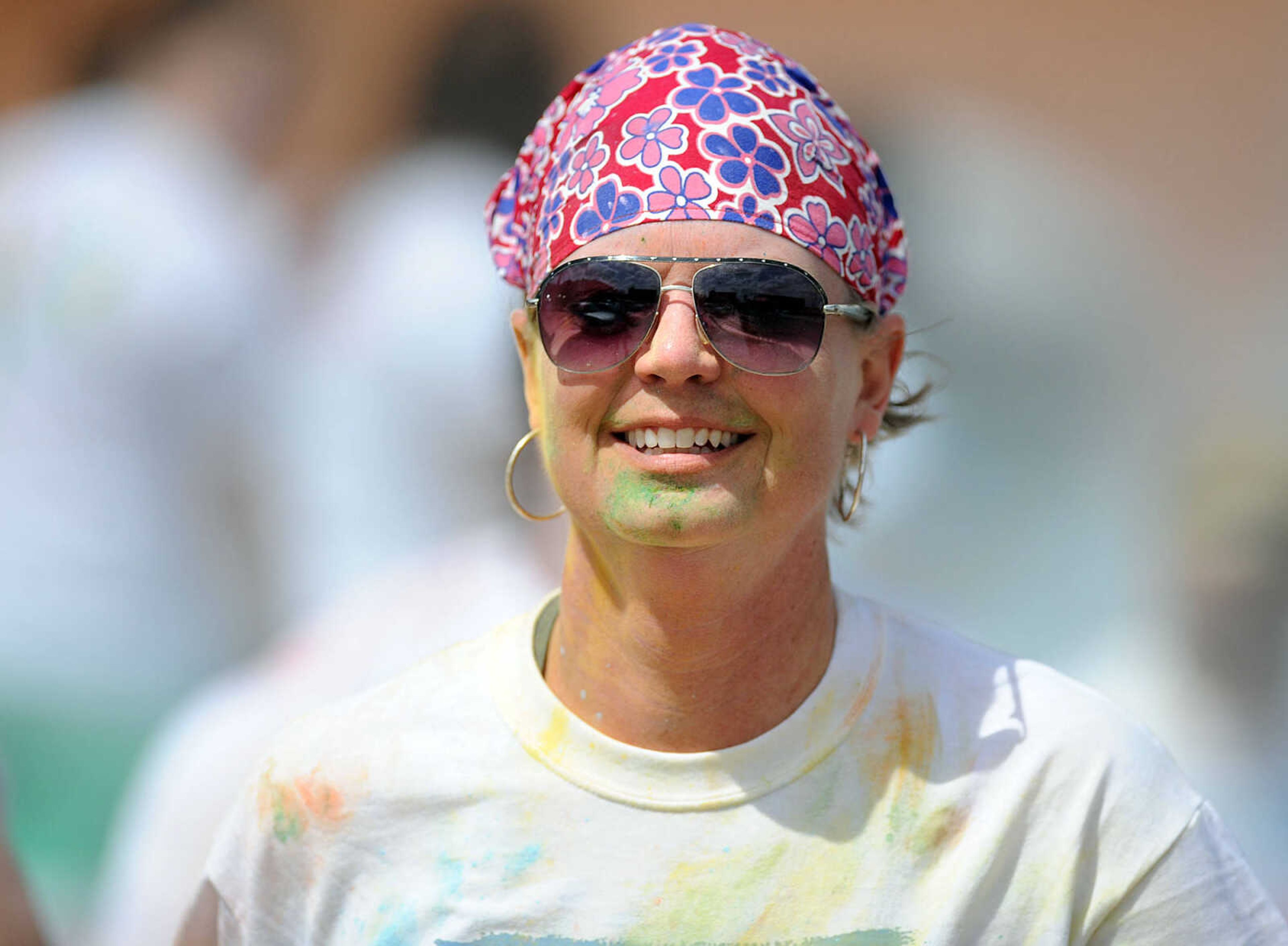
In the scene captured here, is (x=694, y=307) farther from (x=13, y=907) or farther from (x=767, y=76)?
(x=13, y=907)

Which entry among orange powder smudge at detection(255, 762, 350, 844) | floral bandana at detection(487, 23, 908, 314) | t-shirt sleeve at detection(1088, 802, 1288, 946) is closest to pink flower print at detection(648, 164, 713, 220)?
floral bandana at detection(487, 23, 908, 314)

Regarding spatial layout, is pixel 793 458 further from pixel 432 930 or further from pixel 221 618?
pixel 221 618

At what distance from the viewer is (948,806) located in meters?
1.77

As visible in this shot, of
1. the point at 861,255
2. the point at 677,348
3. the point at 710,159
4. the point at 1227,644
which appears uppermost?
the point at 710,159

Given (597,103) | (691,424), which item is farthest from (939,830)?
(597,103)

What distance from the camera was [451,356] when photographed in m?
3.81

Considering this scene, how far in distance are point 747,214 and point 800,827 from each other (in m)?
0.86

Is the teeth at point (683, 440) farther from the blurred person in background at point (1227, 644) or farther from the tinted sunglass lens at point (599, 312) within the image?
the blurred person in background at point (1227, 644)

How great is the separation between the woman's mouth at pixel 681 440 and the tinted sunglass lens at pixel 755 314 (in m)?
0.10

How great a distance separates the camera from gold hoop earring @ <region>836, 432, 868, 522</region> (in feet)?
6.41

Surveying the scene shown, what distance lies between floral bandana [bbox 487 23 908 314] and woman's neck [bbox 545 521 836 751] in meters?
0.44

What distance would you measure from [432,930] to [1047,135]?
114 inches

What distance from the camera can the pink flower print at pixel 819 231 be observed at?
1.75 meters

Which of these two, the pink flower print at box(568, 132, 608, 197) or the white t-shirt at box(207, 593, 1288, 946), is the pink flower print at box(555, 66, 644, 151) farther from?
the white t-shirt at box(207, 593, 1288, 946)
